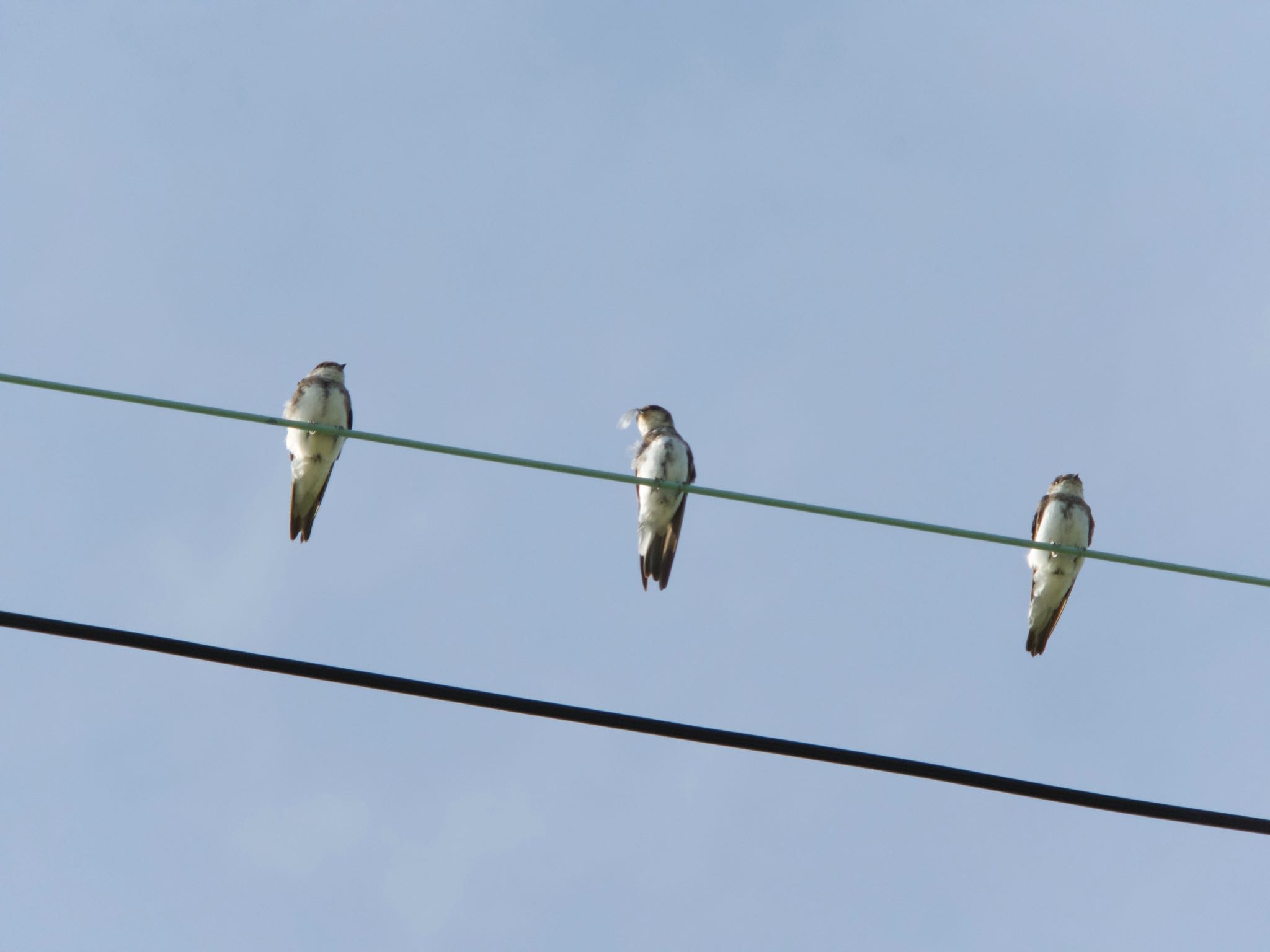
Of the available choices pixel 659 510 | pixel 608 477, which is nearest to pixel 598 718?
pixel 608 477

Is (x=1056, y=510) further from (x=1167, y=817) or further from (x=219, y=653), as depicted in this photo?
(x=219, y=653)

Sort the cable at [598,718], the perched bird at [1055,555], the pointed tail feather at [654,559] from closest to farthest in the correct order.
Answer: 1. the cable at [598,718]
2. the perched bird at [1055,555]
3. the pointed tail feather at [654,559]

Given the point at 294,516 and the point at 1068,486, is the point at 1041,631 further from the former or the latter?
the point at 294,516

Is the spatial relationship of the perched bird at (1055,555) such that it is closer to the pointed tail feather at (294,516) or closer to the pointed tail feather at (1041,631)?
the pointed tail feather at (1041,631)

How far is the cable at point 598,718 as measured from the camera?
4.26 m

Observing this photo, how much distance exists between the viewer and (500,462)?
18.9 feet

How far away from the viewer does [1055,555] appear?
1090 cm

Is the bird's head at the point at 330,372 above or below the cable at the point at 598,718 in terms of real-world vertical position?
above

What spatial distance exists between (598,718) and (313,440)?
7.35m

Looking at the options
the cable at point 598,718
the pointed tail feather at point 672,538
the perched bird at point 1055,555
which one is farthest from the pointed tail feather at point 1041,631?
the cable at point 598,718

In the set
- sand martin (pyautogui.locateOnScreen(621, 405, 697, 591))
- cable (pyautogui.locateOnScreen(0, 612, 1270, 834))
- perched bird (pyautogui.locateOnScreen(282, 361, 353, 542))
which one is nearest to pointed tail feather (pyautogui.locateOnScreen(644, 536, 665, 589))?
sand martin (pyautogui.locateOnScreen(621, 405, 697, 591))

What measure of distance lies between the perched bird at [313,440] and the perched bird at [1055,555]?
506cm

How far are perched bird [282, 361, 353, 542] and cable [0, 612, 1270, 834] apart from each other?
22.3 ft

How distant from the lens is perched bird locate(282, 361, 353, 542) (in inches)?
435
